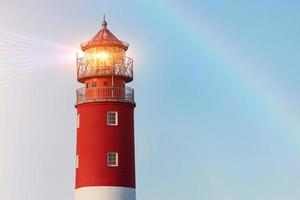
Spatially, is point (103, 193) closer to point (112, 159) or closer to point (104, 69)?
point (112, 159)

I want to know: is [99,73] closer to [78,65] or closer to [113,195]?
[78,65]

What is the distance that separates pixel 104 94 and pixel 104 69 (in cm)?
181

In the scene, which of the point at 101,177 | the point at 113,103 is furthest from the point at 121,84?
the point at 101,177

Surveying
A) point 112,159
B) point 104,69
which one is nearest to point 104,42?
point 104,69

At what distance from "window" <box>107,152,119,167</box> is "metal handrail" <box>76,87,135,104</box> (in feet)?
12.4

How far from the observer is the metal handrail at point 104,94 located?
76.3 m

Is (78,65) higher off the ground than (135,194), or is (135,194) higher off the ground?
(78,65)

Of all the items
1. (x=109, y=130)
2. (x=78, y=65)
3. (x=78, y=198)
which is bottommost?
(x=78, y=198)

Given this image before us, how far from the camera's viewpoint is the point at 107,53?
253ft

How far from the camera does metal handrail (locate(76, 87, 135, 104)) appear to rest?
76312 mm

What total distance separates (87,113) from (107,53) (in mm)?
4487

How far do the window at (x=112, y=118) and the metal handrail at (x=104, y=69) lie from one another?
108 inches

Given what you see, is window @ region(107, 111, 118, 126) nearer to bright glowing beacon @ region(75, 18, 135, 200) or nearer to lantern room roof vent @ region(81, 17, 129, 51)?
Result: bright glowing beacon @ region(75, 18, 135, 200)

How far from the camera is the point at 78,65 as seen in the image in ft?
254
